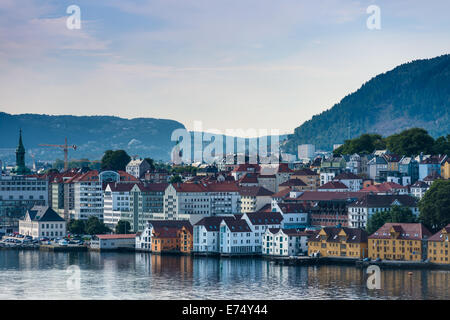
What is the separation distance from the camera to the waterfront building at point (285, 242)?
56.1m

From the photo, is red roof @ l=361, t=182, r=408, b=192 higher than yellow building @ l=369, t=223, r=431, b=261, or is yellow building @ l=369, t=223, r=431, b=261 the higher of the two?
red roof @ l=361, t=182, r=408, b=192

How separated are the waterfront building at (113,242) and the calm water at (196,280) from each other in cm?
539

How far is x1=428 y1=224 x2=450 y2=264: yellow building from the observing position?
167 feet

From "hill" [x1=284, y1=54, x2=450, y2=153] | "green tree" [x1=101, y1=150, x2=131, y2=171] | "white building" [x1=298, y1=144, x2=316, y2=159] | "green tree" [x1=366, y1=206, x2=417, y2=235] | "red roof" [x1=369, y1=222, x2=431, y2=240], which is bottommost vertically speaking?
"red roof" [x1=369, y1=222, x2=431, y2=240]

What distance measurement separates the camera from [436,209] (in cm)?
5662

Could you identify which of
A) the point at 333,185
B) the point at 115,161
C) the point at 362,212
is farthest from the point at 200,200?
the point at 115,161

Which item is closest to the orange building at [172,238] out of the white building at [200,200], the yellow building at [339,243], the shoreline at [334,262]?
the shoreline at [334,262]

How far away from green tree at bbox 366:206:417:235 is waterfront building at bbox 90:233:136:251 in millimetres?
14304

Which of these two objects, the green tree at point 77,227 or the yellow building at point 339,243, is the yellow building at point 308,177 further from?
the yellow building at point 339,243

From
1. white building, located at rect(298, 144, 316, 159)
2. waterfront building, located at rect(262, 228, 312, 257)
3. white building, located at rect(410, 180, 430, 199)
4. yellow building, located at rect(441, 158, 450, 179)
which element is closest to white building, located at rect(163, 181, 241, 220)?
waterfront building, located at rect(262, 228, 312, 257)

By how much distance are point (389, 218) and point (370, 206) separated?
10.4ft

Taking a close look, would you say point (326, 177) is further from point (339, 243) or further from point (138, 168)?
point (138, 168)

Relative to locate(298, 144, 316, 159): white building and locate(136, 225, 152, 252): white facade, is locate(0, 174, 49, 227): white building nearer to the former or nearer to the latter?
locate(136, 225, 152, 252): white facade

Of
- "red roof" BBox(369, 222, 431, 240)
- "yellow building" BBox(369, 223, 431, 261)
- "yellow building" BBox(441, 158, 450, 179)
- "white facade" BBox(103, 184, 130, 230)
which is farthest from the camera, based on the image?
"white facade" BBox(103, 184, 130, 230)
